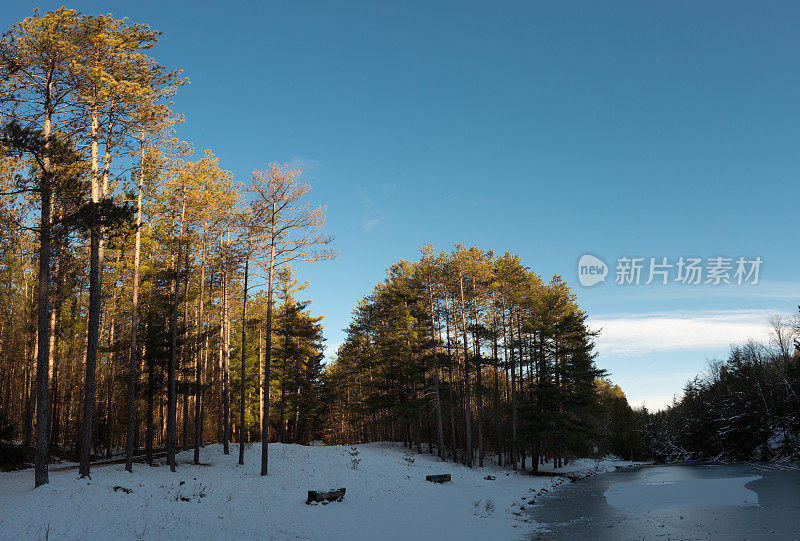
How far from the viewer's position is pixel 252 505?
16953 millimetres

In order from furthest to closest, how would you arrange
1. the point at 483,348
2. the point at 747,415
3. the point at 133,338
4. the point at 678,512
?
the point at 747,415 → the point at 483,348 → the point at 133,338 → the point at 678,512

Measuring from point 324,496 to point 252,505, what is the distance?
9.56ft

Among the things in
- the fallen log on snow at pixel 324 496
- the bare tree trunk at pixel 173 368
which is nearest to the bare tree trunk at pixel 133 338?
the bare tree trunk at pixel 173 368

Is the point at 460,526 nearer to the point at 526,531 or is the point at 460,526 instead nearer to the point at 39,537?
the point at 526,531

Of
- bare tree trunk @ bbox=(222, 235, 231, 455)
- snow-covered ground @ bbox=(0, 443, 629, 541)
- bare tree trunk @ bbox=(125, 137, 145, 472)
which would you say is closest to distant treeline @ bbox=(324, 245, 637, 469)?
snow-covered ground @ bbox=(0, 443, 629, 541)

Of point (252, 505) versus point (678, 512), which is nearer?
point (252, 505)

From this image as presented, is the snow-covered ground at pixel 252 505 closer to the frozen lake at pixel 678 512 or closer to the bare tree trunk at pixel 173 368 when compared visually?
the bare tree trunk at pixel 173 368

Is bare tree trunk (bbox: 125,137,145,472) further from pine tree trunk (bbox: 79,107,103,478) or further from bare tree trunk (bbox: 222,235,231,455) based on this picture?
bare tree trunk (bbox: 222,235,231,455)

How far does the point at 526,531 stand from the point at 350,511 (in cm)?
638

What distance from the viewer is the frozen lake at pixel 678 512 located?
13.5 meters

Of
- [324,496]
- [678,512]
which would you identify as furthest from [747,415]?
[324,496]

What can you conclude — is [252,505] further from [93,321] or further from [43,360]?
[93,321]

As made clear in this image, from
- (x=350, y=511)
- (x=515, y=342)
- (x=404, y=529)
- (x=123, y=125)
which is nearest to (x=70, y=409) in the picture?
(x=123, y=125)

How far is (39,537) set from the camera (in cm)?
1098
